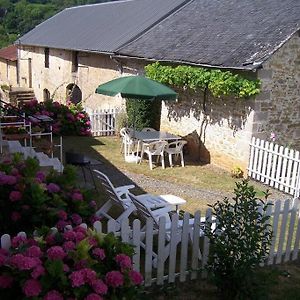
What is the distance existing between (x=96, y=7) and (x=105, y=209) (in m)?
23.3

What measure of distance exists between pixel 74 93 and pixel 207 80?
12998 millimetres

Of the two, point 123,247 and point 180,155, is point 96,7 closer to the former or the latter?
point 180,155

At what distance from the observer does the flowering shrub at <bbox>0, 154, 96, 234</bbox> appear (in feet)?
14.0

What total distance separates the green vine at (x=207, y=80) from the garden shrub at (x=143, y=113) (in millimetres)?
1116

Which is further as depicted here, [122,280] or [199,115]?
[199,115]

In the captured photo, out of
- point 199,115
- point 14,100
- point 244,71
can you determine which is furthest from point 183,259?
point 14,100

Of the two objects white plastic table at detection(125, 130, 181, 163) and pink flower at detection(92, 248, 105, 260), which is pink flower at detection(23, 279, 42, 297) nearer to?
pink flower at detection(92, 248, 105, 260)

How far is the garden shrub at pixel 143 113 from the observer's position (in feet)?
44.9

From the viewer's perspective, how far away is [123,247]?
11.4 feet

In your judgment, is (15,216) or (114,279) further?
(15,216)

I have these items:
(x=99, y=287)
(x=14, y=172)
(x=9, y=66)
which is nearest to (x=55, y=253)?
(x=99, y=287)

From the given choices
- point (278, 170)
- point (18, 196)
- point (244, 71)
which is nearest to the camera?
point (18, 196)

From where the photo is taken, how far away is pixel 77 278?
306cm

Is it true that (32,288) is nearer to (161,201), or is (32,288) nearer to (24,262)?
(24,262)
